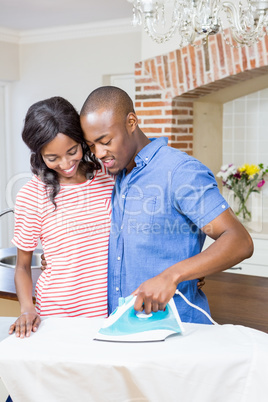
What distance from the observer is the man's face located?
1352mm

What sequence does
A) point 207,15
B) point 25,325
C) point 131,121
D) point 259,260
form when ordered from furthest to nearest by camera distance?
point 259,260
point 207,15
point 131,121
point 25,325

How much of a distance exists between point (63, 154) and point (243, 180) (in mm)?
3045

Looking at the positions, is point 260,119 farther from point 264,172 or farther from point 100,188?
point 100,188

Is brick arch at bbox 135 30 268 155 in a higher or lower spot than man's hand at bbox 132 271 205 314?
higher

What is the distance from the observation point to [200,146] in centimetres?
438

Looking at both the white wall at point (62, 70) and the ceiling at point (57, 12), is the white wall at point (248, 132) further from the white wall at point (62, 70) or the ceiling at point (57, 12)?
the ceiling at point (57, 12)

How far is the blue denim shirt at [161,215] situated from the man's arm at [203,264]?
2.0 inches

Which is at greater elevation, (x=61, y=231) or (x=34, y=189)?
(x=34, y=189)

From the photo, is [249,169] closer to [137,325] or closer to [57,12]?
[57,12]

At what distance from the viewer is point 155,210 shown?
1348 mm

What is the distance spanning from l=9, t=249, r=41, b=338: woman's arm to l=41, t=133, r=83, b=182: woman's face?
265 millimetres

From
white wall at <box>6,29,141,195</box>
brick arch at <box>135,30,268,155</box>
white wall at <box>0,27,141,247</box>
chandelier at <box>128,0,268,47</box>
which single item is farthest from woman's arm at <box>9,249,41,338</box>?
white wall at <box>6,29,141,195</box>

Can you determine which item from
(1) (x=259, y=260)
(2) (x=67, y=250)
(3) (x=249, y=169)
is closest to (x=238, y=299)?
(2) (x=67, y=250)

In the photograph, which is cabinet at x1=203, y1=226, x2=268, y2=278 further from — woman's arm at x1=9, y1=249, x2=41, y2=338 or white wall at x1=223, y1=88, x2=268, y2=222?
woman's arm at x1=9, y1=249, x2=41, y2=338
